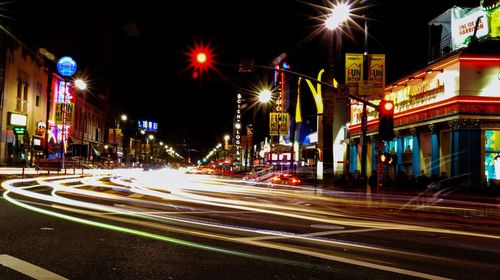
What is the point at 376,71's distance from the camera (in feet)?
72.4

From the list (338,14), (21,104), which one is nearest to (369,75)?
(338,14)

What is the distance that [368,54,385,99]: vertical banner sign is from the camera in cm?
2189

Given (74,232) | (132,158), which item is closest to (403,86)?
(74,232)

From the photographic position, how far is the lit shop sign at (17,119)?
48.0m

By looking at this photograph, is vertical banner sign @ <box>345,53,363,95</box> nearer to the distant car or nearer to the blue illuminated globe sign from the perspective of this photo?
the distant car

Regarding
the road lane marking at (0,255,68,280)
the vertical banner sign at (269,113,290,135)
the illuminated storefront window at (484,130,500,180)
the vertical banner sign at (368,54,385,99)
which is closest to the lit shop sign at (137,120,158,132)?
the vertical banner sign at (269,113,290,135)

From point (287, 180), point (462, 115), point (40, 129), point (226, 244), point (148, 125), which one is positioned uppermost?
point (148, 125)

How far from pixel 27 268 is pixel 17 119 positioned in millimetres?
46935

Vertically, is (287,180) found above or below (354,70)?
below

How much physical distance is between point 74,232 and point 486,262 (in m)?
7.86

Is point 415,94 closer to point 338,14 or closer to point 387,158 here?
point 338,14

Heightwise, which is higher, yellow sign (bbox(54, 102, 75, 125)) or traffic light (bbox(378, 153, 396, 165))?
yellow sign (bbox(54, 102, 75, 125))

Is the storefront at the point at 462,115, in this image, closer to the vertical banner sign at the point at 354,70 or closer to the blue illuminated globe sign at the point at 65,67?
the vertical banner sign at the point at 354,70

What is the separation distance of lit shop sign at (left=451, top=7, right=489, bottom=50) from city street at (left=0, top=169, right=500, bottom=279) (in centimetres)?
1885
